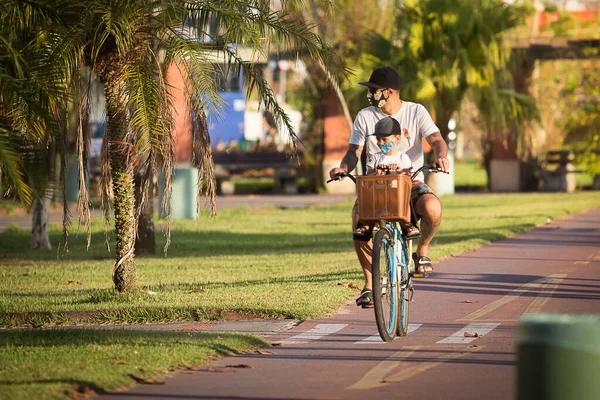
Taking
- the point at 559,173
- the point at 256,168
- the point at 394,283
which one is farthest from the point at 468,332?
the point at 256,168

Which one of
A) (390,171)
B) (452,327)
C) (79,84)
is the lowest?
(452,327)

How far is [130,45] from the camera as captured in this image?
11.8 m

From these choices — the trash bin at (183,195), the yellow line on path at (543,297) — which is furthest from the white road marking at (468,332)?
the trash bin at (183,195)

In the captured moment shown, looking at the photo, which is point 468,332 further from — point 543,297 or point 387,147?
point 543,297

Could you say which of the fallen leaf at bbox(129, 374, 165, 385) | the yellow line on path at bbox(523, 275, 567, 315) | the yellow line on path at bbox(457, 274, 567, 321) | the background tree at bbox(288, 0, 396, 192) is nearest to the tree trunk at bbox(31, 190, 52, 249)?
the yellow line on path at bbox(457, 274, 567, 321)

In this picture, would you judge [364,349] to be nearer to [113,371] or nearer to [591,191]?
[113,371]

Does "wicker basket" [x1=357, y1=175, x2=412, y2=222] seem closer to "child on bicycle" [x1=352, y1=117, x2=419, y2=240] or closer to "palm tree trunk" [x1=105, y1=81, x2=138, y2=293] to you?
"child on bicycle" [x1=352, y1=117, x2=419, y2=240]

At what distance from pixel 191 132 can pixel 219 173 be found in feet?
83.2

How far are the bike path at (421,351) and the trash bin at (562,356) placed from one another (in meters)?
2.15

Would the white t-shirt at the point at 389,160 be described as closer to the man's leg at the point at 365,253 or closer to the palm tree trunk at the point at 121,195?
the man's leg at the point at 365,253

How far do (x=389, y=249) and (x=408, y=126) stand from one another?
49.2 inches

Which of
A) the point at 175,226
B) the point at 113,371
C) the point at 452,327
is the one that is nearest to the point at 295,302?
the point at 452,327

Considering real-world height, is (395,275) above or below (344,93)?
below

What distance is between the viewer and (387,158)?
365 inches
